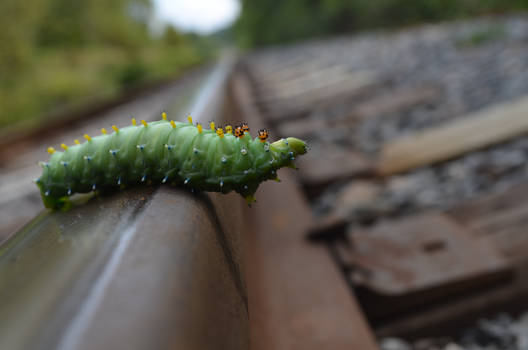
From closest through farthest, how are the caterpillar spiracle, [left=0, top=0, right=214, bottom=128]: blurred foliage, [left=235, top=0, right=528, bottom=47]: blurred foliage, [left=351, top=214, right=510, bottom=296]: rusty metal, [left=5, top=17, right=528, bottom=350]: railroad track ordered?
[left=5, top=17, right=528, bottom=350]: railroad track → the caterpillar spiracle → [left=351, top=214, right=510, bottom=296]: rusty metal → [left=0, top=0, right=214, bottom=128]: blurred foliage → [left=235, top=0, right=528, bottom=47]: blurred foliage

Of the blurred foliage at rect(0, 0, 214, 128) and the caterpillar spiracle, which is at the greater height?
the blurred foliage at rect(0, 0, 214, 128)

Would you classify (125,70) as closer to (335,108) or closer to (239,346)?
(335,108)

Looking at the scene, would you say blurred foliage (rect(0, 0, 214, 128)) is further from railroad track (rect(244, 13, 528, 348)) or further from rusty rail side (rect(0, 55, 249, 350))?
rusty rail side (rect(0, 55, 249, 350))

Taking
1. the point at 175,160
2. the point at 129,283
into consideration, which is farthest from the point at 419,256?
the point at 129,283

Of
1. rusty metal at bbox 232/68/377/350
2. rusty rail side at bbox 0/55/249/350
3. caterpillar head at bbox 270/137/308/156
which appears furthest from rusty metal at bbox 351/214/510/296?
rusty rail side at bbox 0/55/249/350

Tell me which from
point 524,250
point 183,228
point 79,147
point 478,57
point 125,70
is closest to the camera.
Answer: point 183,228

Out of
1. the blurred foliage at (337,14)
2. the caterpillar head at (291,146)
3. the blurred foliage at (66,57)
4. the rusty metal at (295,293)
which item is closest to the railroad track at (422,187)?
the rusty metal at (295,293)

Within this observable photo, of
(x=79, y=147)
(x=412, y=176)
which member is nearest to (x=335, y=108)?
(x=412, y=176)
